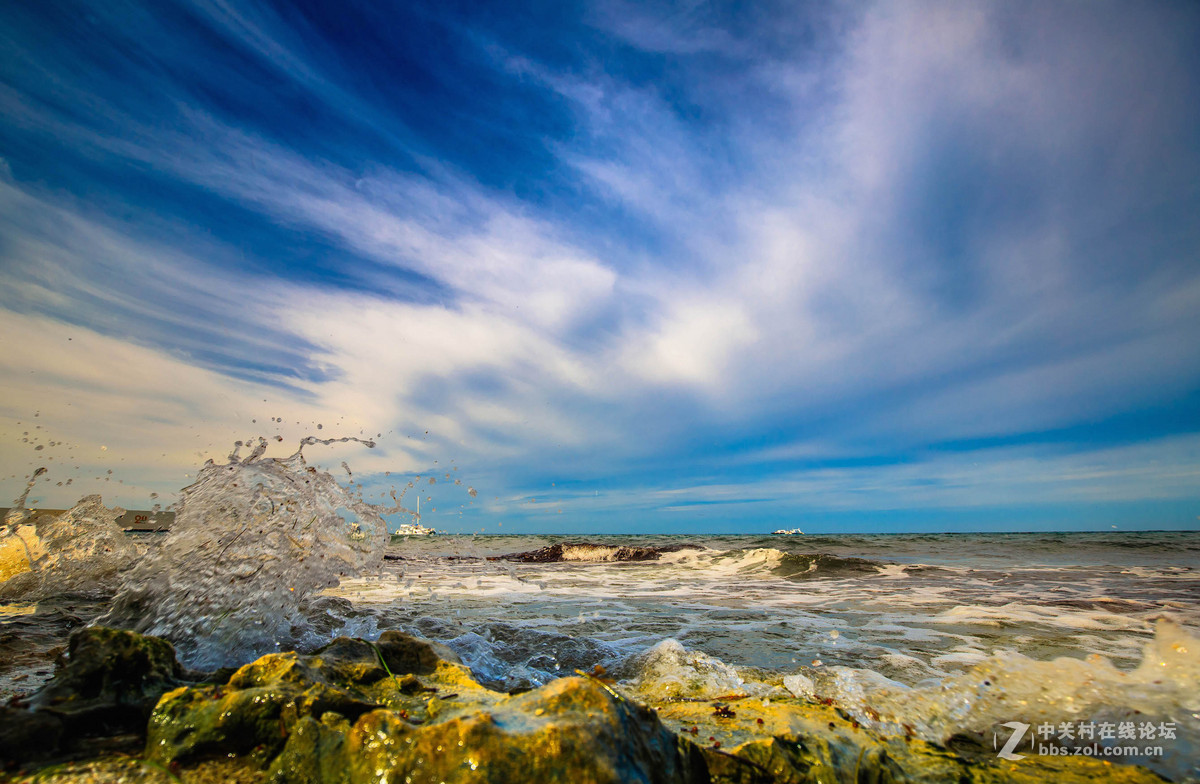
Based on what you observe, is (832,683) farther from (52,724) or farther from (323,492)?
(323,492)

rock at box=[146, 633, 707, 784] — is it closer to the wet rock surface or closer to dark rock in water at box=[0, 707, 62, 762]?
the wet rock surface

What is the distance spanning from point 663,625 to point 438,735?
4.90 metres

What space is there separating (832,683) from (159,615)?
5240 mm

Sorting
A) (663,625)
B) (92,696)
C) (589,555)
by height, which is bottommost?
(589,555)

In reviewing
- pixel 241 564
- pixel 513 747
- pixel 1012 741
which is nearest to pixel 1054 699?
pixel 1012 741

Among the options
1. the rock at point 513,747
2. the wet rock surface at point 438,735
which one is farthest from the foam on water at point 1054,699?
the rock at point 513,747

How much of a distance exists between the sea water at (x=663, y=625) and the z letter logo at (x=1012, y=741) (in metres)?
0.06

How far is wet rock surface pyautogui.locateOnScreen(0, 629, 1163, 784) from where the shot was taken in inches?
68.6

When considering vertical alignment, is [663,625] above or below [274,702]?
below

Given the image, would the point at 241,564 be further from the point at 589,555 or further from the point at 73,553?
the point at 589,555

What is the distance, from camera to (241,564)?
4.88 m

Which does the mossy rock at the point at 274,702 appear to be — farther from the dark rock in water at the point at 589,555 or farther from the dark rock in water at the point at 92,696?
the dark rock in water at the point at 589,555

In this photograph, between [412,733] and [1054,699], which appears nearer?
[412,733]

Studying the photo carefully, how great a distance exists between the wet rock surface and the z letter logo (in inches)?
3.0
